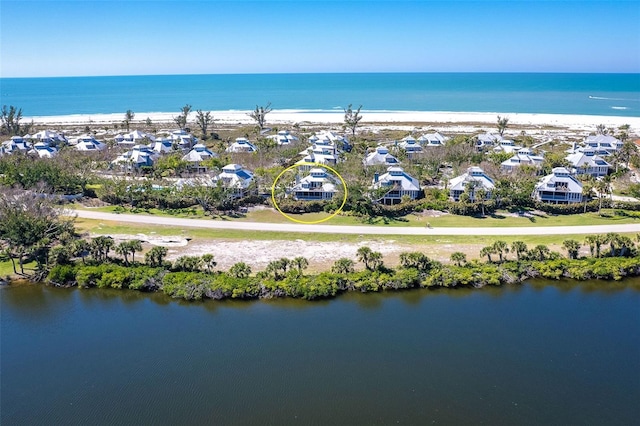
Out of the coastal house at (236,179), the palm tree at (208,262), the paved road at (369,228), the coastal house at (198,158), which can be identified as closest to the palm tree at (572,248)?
the paved road at (369,228)

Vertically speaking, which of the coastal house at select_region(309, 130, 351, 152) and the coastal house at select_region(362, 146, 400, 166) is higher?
the coastal house at select_region(309, 130, 351, 152)

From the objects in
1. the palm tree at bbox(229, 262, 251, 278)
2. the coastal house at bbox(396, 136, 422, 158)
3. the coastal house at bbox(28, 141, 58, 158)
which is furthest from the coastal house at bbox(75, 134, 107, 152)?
the palm tree at bbox(229, 262, 251, 278)

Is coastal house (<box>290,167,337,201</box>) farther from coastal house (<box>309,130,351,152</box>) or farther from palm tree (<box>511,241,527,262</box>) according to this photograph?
coastal house (<box>309,130,351,152</box>)

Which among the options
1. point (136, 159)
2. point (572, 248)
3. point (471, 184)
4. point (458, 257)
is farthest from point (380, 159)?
point (136, 159)

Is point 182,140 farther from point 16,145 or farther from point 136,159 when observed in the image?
point 16,145

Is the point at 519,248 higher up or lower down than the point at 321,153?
lower down
